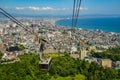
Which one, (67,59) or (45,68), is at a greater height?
(45,68)

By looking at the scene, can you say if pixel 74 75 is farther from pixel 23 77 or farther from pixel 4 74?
pixel 4 74

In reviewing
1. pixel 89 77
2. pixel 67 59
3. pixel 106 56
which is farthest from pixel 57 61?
pixel 106 56

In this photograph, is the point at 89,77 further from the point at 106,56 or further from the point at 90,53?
the point at 90,53

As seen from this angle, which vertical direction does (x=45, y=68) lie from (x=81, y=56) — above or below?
above

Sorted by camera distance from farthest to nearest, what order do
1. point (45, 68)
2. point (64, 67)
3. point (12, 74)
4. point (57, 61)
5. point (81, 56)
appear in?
point (81, 56) → point (57, 61) → point (64, 67) → point (12, 74) → point (45, 68)

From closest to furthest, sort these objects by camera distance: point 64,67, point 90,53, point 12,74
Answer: point 12,74 → point 64,67 → point 90,53

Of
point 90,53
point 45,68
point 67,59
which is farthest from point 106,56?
point 45,68

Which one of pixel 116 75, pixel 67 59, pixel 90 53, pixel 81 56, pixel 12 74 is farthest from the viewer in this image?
pixel 90 53

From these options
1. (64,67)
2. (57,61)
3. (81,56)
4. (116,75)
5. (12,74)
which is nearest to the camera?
(12,74)

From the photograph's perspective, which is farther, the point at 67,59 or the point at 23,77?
the point at 67,59
